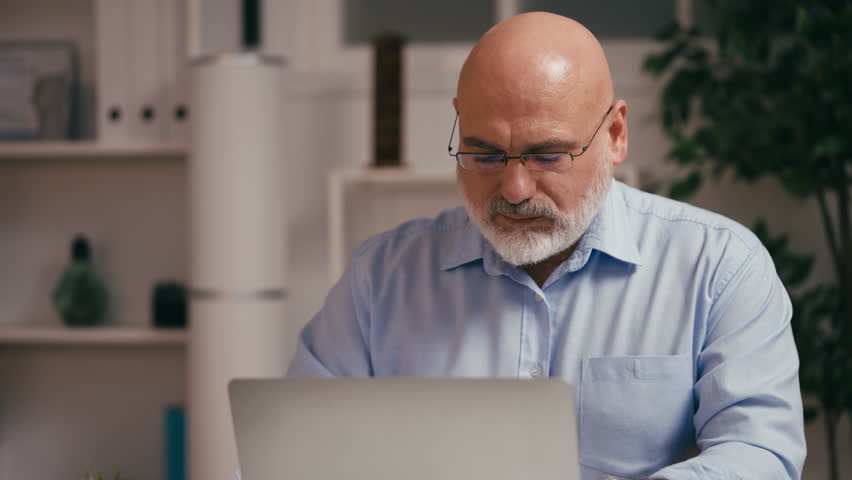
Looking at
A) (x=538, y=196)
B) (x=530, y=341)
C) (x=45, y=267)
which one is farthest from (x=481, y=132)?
(x=45, y=267)

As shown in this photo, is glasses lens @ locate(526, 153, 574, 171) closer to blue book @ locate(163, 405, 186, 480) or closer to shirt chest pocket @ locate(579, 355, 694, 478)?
shirt chest pocket @ locate(579, 355, 694, 478)

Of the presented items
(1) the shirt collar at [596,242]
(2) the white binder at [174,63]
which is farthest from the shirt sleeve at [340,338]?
(2) the white binder at [174,63]

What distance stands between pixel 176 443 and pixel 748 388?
205cm

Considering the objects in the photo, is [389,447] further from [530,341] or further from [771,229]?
[771,229]

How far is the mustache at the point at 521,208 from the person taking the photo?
50.8 inches

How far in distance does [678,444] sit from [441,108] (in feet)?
5.73

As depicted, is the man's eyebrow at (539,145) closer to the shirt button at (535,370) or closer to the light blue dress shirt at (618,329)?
the light blue dress shirt at (618,329)

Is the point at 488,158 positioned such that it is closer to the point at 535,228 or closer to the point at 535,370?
the point at 535,228

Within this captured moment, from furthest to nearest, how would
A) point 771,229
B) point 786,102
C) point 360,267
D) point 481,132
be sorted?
point 771,229 < point 786,102 < point 360,267 < point 481,132

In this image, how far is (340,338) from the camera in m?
1.44

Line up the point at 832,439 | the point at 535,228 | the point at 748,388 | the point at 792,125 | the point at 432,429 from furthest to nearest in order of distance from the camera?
the point at 832,439 < the point at 792,125 < the point at 535,228 < the point at 748,388 < the point at 432,429

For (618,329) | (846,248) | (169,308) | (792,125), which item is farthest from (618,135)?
(169,308)

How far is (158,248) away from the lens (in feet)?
10.0

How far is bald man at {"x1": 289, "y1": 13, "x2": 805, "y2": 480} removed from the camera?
125 centimetres
